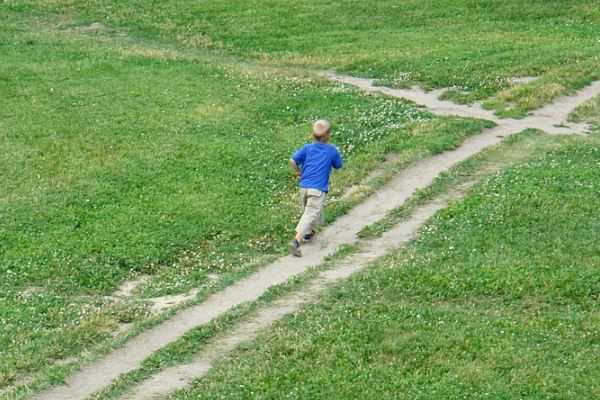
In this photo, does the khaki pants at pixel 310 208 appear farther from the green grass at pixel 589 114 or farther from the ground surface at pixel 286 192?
the green grass at pixel 589 114

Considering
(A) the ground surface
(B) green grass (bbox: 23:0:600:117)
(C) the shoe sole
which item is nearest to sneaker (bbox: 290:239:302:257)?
(C) the shoe sole

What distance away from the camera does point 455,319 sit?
52.1 ft

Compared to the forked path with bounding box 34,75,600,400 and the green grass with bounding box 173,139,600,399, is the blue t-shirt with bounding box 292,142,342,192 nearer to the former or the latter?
the forked path with bounding box 34,75,600,400

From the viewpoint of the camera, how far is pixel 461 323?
15.8 m

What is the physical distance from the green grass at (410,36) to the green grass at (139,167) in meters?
2.21

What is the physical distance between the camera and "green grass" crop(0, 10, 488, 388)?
58.5ft

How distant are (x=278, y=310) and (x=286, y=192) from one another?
6.19 meters

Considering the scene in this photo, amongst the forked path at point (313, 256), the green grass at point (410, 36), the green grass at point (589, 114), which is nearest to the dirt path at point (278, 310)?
the forked path at point (313, 256)

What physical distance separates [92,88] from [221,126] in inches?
216

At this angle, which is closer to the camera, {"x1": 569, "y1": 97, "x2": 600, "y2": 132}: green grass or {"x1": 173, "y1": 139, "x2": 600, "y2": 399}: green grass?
{"x1": 173, "y1": 139, "x2": 600, "y2": 399}: green grass

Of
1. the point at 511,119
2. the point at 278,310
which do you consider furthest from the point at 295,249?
the point at 511,119

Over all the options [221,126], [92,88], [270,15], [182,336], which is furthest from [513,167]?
[270,15]

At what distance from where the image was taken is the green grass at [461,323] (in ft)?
46.1

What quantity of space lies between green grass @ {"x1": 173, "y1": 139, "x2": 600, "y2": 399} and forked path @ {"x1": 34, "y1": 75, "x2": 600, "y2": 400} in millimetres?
1182
